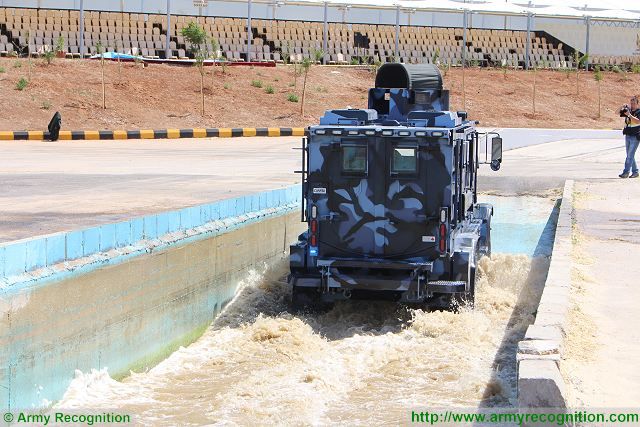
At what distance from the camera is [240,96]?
43625mm

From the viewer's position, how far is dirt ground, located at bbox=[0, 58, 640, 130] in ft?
Result: 124

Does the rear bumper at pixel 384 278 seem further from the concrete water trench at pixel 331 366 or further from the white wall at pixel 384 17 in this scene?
the white wall at pixel 384 17

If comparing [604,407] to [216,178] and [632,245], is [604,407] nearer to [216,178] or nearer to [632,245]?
[632,245]

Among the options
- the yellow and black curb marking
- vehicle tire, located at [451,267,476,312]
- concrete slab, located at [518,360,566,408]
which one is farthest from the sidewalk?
the yellow and black curb marking

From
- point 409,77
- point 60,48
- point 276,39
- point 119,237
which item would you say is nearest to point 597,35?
point 276,39

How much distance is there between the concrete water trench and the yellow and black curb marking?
1887cm

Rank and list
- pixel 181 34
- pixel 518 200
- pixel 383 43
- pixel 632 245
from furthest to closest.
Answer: pixel 383 43 → pixel 181 34 → pixel 518 200 → pixel 632 245

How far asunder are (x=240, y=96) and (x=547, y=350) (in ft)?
119

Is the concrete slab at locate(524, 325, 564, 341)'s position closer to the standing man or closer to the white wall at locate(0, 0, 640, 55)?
the standing man

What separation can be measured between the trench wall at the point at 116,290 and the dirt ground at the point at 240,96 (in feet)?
70.7

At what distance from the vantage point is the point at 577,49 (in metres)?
59.5

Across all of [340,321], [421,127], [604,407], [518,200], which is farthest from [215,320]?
[518,200]

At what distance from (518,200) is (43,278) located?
15568mm

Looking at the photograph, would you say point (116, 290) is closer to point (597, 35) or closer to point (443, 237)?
point (443, 237)
